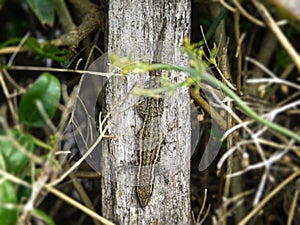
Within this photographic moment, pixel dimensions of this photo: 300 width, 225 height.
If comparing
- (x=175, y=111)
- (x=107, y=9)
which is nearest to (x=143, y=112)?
(x=175, y=111)

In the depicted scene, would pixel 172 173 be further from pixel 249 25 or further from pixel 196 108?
pixel 249 25

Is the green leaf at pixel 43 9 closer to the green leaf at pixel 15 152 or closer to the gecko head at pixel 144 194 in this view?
the green leaf at pixel 15 152

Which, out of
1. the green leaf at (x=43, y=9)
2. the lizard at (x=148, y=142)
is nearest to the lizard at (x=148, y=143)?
the lizard at (x=148, y=142)

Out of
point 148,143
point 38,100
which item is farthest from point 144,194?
point 38,100

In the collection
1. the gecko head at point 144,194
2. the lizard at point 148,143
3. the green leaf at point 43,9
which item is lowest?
the gecko head at point 144,194

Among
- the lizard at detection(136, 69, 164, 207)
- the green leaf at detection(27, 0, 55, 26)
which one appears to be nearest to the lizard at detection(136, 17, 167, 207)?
the lizard at detection(136, 69, 164, 207)

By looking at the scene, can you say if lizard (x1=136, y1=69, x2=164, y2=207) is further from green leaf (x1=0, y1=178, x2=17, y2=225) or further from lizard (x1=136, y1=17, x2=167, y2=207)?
green leaf (x1=0, y1=178, x2=17, y2=225)
